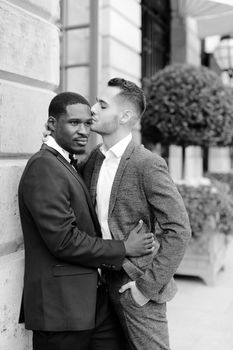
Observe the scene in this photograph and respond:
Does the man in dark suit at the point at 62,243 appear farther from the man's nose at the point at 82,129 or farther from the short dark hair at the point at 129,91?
the short dark hair at the point at 129,91

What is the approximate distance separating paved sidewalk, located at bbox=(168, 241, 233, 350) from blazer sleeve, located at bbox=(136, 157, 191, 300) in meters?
2.10

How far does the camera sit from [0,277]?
2357 millimetres

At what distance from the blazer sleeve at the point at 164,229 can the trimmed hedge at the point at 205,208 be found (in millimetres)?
3645

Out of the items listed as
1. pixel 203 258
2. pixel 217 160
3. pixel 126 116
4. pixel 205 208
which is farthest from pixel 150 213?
pixel 217 160

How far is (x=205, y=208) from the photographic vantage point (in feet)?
19.3

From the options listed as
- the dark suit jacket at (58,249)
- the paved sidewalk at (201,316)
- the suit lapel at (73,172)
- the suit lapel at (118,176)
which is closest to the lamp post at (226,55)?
the paved sidewalk at (201,316)

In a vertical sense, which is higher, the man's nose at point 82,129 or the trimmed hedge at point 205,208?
the man's nose at point 82,129

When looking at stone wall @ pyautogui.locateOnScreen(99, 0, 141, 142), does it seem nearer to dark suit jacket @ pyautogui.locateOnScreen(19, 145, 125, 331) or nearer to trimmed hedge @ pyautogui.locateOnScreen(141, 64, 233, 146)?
trimmed hedge @ pyautogui.locateOnScreen(141, 64, 233, 146)

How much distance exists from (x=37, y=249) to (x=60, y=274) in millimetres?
163

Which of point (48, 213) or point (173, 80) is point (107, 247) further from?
point (173, 80)

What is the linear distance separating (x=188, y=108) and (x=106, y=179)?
4.22 metres

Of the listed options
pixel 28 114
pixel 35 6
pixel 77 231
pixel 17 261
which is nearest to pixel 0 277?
pixel 17 261

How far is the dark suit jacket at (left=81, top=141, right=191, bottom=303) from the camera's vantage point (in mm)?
2209

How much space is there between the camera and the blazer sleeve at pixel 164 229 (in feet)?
7.23
